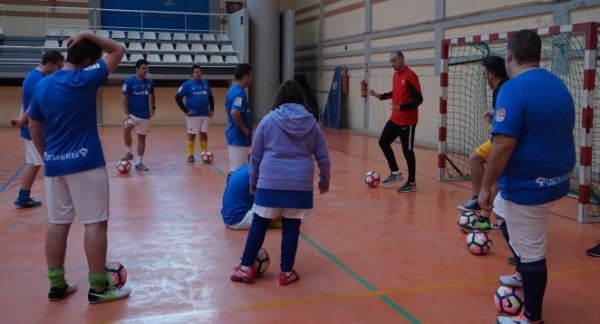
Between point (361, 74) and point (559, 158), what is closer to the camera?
point (559, 158)

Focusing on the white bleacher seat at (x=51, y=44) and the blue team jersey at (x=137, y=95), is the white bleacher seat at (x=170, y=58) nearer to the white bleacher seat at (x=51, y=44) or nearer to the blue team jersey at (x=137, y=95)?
the white bleacher seat at (x=51, y=44)

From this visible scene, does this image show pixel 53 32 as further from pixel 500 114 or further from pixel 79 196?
pixel 500 114

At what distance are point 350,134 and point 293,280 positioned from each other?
12.8 m

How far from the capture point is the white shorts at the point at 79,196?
3.90 metres

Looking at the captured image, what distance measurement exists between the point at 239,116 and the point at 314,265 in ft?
9.85

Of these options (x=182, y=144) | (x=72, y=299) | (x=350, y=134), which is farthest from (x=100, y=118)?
(x=72, y=299)

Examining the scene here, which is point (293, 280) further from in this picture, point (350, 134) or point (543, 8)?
point (350, 134)

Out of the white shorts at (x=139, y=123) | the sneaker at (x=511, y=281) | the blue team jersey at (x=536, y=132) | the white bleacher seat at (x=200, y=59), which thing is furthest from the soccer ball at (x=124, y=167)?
the white bleacher seat at (x=200, y=59)

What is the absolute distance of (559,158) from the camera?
132 inches

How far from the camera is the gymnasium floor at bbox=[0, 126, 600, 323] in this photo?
391 centimetres

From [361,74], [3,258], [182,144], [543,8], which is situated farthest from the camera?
[361,74]

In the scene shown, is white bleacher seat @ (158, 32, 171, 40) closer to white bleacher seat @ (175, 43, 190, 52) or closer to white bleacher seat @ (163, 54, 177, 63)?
white bleacher seat @ (175, 43, 190, 52)

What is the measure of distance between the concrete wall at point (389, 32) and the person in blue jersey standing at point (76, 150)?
26.8 ft

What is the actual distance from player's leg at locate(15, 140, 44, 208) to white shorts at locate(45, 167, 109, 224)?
3.24 m
